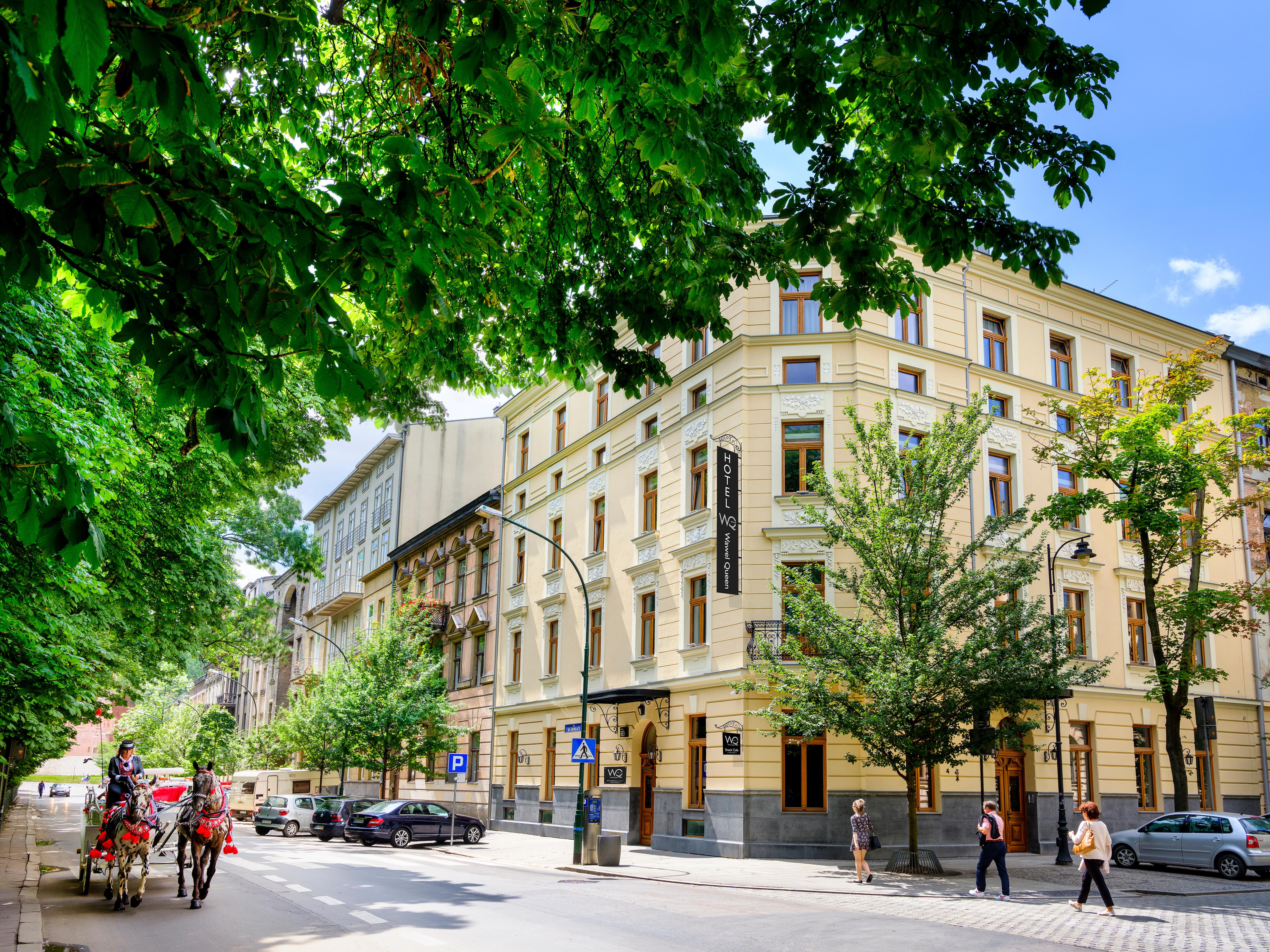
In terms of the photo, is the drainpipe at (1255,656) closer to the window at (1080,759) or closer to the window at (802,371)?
the window at (1080,759)

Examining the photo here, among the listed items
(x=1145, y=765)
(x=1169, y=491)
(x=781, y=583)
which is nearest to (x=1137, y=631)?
(x=1145, y=765)

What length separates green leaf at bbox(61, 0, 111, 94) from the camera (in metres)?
3.13

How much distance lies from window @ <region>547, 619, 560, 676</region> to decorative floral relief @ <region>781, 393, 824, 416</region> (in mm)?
13197

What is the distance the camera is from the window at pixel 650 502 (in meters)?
30.5

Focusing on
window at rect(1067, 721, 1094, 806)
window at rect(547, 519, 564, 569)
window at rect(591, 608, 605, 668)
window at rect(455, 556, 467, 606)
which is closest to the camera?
window at rect(1067, 721, 1094, 806)

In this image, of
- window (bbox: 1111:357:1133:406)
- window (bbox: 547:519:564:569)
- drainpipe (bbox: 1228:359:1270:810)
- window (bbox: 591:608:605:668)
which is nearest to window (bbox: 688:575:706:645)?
window (bbox: 591:608:605:668)

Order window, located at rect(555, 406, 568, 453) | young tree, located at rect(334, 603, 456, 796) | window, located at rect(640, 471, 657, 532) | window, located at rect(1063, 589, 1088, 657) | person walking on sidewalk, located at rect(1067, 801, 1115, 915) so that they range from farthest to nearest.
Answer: window, located at rect(555, 406, 568, 453) < young tree, located at rect(334, 603, 456, 796) < window, located at rect(640, 471, 657, 532) < window, located at rect(1063, 589, 1088, 657) < person walking on sidewalk, located at rect(1067, 801, 1115, 915)

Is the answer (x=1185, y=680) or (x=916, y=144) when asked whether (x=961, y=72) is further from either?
(x=1185, y=680)

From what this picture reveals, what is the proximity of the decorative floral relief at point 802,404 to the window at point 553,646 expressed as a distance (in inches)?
520

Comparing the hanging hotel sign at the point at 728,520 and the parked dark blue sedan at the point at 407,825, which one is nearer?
the hanging hotel sign at the point at 728,520

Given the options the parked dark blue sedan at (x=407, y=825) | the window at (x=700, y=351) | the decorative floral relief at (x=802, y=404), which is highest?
the window at (x=700, y=351)

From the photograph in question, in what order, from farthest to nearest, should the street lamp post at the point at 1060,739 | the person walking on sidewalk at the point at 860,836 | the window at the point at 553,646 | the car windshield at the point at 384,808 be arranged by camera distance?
1. the window at the point at 553,646
2. the car windshield at the point at 384,808
3. the street lamp post at the point at 1060,739
4. the person walking on sidewalk at the point at 860,836

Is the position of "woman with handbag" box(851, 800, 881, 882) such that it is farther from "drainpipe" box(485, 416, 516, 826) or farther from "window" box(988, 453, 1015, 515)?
"drainpipe" box(485, 416, 516, 826)

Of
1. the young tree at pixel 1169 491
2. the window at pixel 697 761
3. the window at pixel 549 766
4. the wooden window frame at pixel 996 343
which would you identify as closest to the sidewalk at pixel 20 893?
the window at pixel 697 761
